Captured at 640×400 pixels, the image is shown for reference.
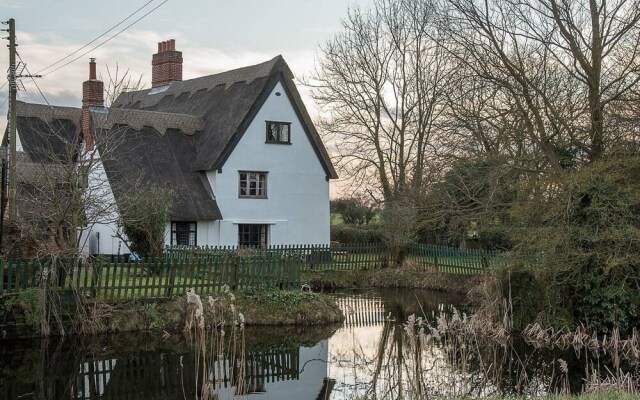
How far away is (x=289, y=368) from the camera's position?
14164 millimetres

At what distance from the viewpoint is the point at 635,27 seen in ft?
59.7

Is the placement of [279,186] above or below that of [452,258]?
above

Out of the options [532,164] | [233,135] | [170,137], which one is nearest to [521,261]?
[532,164]

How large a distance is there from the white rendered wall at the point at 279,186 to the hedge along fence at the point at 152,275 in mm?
12302

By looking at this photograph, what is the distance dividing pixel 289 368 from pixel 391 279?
16306mm

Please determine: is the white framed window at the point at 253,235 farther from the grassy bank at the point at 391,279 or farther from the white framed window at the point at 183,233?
the grassy bank at the point at 391,279

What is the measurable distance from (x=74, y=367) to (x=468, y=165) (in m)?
13.6

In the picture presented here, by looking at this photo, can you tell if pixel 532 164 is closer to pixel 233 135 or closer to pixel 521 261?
pixel 521 261

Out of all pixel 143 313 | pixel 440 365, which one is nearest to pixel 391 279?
pixel 143 313

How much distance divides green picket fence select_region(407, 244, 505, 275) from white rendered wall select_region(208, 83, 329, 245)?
18.6ft

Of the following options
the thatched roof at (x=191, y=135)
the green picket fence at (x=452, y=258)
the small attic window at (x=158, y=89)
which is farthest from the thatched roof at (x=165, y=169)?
the green picket fence at (x=452, y=258)

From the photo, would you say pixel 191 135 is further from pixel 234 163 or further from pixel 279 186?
pixel 279 186

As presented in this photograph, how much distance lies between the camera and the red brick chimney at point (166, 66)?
4256 cm

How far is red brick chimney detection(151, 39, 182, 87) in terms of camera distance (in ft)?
140
